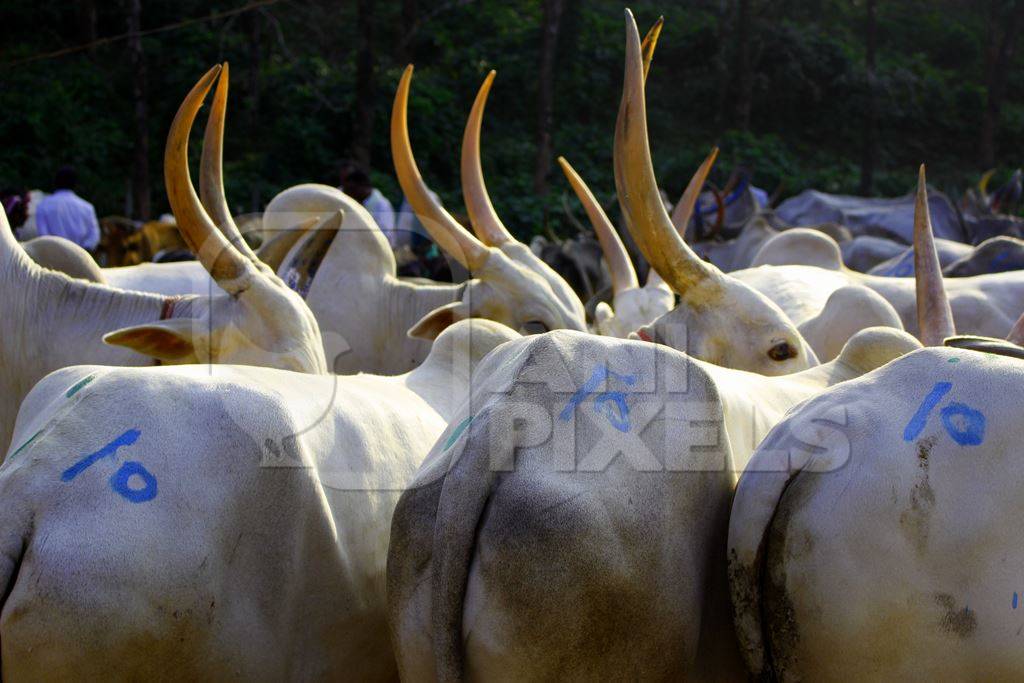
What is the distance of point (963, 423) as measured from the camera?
2381 mm

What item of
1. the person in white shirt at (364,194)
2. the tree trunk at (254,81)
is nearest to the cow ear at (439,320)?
the person in white shirt at (364,194)

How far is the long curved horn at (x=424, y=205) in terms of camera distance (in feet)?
15.5

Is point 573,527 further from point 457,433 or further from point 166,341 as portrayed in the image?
point 166,341

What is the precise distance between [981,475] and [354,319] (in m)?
3.28

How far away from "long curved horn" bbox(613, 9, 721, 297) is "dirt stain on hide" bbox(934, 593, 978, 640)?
1821mm

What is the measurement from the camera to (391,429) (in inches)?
117

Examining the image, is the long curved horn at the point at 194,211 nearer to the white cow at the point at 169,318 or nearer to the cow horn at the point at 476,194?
the white cow at the point at 169,318

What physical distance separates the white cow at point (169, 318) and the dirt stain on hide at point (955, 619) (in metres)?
2.05

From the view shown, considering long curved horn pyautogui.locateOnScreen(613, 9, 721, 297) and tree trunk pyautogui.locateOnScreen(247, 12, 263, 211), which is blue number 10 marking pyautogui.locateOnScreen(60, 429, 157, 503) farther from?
tree trunk pyautogui.locateOnScreen(247, 12, 263, 211)

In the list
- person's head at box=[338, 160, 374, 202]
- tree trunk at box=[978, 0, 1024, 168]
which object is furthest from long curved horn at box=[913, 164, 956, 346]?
tree trunk at box=[978, 0, 1024, 168]

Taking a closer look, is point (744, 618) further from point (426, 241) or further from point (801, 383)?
point (426, 241)

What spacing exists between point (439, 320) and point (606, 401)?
212cm

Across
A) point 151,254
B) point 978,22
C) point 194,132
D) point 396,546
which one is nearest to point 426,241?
point 151,254

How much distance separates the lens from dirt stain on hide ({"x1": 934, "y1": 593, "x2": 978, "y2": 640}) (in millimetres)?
2236
